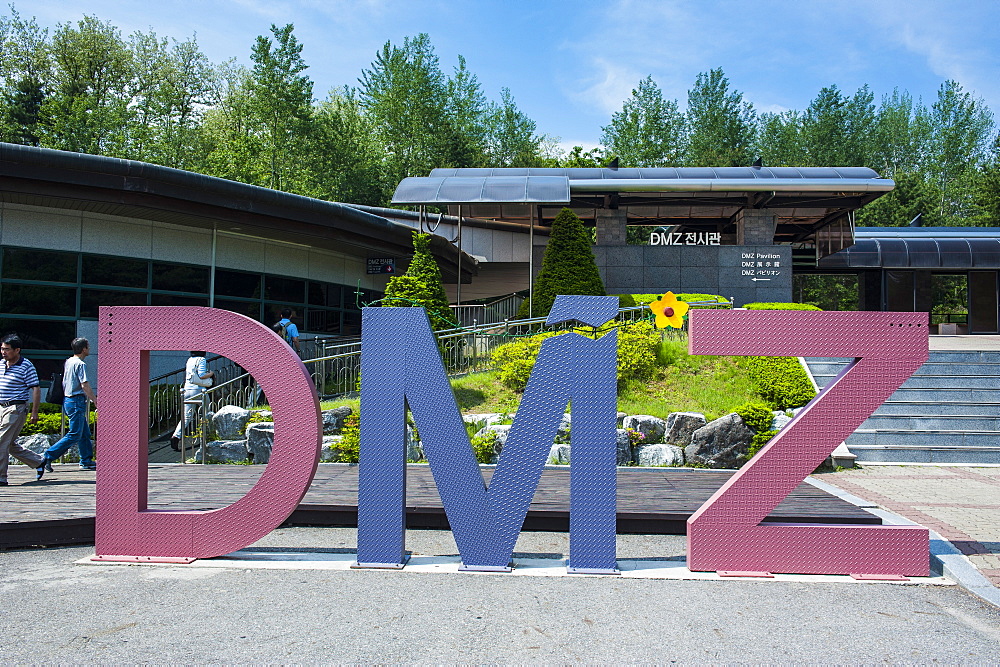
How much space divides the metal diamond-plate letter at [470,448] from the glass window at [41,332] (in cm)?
1105

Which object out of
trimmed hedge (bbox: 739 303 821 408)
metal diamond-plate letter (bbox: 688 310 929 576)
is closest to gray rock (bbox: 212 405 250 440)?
metal diamond-plate letter (bbox: 688 310 929 576)

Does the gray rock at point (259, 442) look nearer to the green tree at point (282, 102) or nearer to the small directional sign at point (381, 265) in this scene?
the small directional sign at point (381, 265)

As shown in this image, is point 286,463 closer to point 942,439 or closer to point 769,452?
point 769,452

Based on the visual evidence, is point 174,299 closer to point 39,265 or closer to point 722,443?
point 39,265

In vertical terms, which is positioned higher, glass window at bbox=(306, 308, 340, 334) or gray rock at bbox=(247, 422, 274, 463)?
glass window at bbox=(306, 308, 340, 334)

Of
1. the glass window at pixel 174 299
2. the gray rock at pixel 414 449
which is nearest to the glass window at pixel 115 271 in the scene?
the glass window at pixel 174 299

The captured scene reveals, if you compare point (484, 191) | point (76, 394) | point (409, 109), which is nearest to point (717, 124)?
point (409, 109)

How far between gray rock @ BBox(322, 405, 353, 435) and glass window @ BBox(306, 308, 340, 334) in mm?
7953

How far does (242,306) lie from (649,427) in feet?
33.6

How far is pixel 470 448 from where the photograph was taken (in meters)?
5.63

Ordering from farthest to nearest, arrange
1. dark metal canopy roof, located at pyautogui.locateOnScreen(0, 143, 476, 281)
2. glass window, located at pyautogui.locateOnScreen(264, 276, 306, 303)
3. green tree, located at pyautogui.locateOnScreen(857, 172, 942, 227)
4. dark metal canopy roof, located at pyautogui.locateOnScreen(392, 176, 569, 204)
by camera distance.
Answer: green tree, located at pyautogui.locateOnScreen(857, 172, 942, 227) → dark metal canopy roof, located at pyautogui.locateOnScreen(392, 176, 569, 204) → glass window, located at pyautogui.locateOnScreen(264, 276, 306, 303) → dark metal canopy roof, located at pyautogui.locateOnScreen(0, 143, 476, 281)

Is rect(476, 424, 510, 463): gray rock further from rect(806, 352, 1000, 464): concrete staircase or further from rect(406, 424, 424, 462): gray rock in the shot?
rect(806, 352, 1000, 464): concrete staircase

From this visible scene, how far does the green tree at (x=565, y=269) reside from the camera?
16.5 meters

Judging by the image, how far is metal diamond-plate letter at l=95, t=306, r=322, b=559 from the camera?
A: 18.4ft
